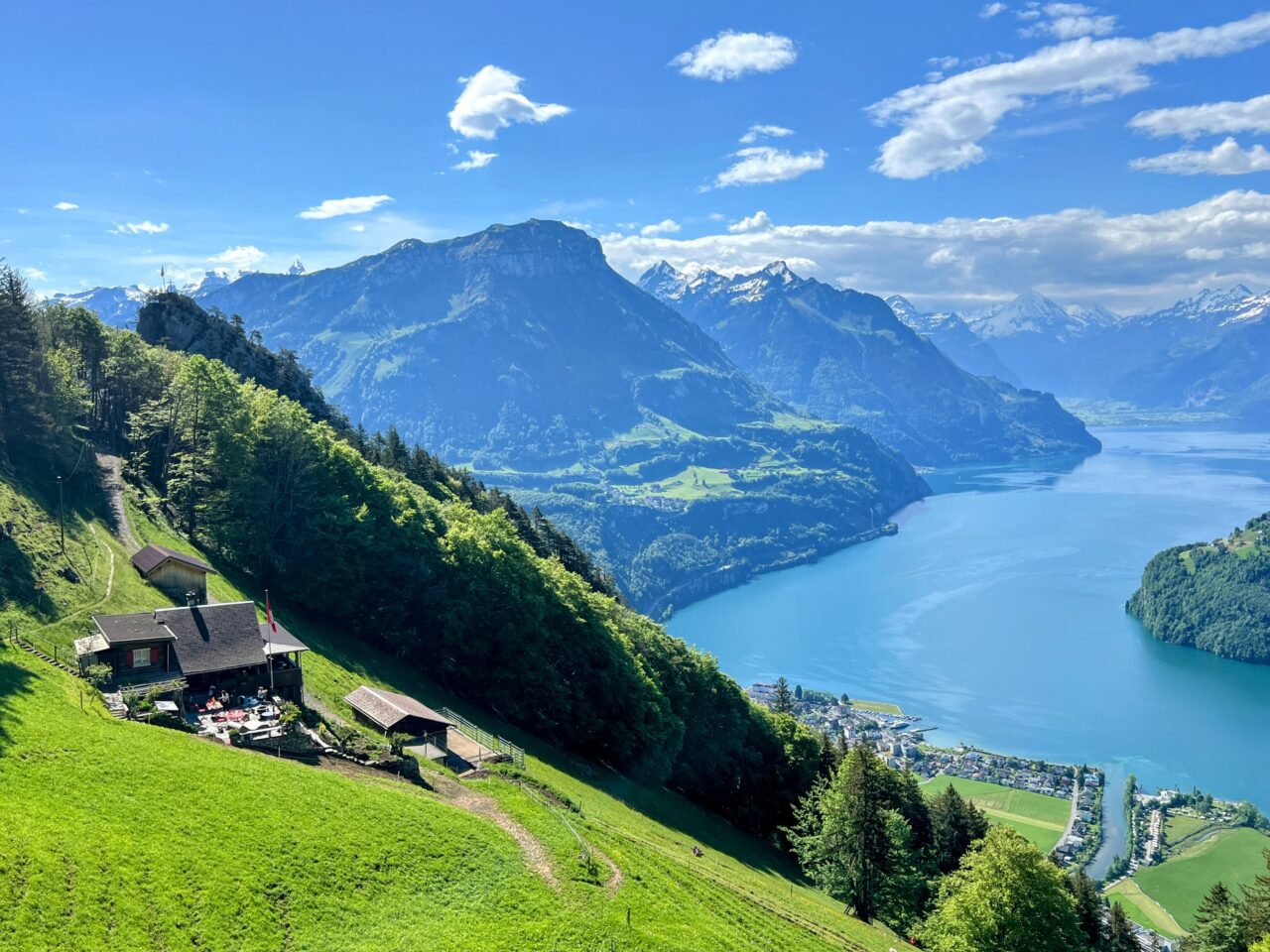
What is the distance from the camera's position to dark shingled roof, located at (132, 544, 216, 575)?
52.1 m

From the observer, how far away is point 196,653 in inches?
1641

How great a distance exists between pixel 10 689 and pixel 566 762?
3126 cm

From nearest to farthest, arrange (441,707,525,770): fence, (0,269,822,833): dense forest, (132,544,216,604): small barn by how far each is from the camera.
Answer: (441,707,525,770): fence, (132,544,216,604): small barn, (0,269,822,833): dense forest

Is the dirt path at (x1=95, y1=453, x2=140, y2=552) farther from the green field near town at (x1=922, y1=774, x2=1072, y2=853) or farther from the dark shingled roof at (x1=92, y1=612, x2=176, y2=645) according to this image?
the green field near town at (x1=922, y1=774, x2=1072, y2=853)

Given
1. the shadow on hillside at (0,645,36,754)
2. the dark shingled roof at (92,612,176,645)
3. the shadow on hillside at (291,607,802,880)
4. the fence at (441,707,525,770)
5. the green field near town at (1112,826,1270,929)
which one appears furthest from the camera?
the green field near town at (1112,826,1270,929)

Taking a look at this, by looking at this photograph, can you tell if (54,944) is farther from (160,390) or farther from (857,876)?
(160,390)

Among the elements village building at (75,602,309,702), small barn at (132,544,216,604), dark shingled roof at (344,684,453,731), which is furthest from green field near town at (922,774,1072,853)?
small barn at (132,544,216,604)

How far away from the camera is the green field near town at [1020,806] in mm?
119750

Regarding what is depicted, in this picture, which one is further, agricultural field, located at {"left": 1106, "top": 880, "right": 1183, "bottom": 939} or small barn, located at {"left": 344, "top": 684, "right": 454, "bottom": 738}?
agricultural field, located at {"left": 1106, "top": 880, "right": 1183, "bottom": 939}

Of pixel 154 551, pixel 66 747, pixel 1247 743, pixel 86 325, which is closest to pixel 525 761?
pixel 66 747

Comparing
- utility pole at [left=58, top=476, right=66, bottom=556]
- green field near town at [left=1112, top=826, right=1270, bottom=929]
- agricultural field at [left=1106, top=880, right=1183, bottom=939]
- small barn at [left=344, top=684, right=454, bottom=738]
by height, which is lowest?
agricultural field at [left=1106, top=880, right=1183, bottom=939]

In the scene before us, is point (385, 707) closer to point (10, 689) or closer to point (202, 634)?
point (202, 634)

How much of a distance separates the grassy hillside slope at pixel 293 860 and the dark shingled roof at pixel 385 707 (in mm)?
5741

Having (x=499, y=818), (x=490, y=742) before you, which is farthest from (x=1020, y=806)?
(x=499, y=818)
